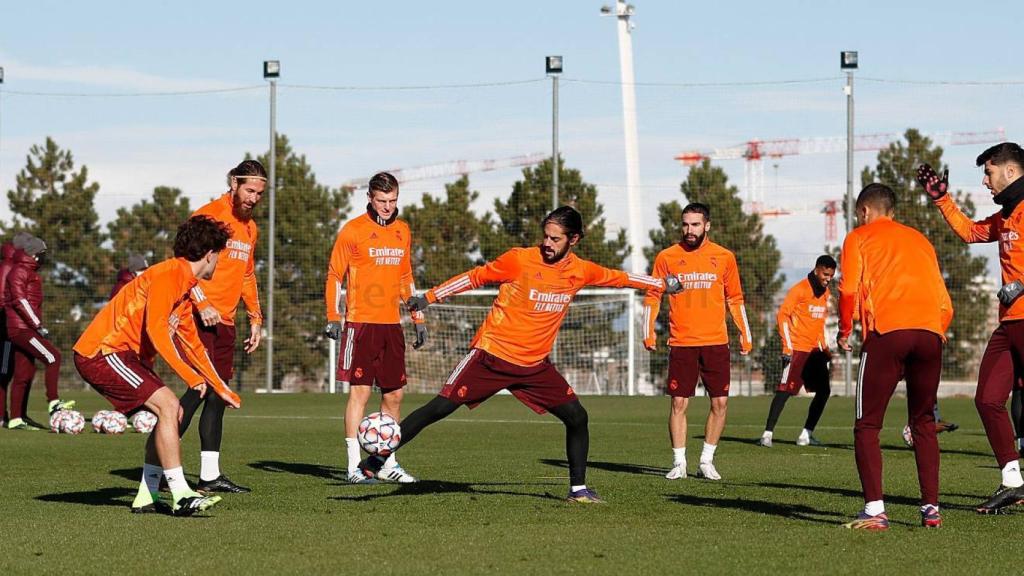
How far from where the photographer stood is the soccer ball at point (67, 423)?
53.1 ft

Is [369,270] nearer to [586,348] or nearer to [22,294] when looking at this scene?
[22,294]

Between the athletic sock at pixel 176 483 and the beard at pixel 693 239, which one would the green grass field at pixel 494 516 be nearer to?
the athletic sock at pixel 176 483

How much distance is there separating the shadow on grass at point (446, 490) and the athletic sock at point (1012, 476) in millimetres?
2836

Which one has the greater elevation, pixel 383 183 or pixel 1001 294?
pixel 383 183

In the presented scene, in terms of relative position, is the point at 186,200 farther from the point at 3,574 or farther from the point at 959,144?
the point at 3,574

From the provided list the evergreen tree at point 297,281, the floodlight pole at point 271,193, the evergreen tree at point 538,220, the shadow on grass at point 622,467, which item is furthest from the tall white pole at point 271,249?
the shadow on grass at point 622,467

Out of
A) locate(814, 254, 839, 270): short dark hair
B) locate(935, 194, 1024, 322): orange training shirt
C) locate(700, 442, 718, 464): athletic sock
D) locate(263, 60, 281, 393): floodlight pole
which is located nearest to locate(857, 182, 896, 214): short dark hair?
locate(935, 194, 1024, 322): orange training shirt

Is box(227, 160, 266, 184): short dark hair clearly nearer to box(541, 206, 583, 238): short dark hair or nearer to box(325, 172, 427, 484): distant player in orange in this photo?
box(325, 172, 427, 484): distant player in orange

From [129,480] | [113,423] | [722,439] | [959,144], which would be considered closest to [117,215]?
[959,144]

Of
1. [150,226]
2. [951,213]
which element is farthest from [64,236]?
[951,213]

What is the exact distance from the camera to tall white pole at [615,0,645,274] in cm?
3291

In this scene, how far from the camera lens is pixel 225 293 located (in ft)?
34.3

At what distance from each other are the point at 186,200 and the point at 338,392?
57.4 ft

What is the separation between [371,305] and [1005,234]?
4585 millimetres
